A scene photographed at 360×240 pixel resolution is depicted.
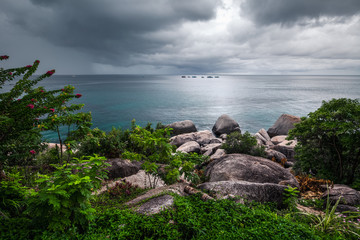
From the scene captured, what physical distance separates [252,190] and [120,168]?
23.7ft

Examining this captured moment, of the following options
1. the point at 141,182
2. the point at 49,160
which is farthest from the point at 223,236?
the point at 49,160

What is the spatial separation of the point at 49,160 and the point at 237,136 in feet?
42.3

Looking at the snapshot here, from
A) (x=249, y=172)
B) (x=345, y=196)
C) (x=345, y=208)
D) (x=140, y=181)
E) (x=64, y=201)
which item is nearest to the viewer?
(x=64, y=201)

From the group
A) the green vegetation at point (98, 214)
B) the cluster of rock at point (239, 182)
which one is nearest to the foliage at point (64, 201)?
the green vegetation at point (98, 214)

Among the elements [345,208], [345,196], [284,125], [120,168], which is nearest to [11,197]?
[120,168]

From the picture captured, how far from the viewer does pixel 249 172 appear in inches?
377

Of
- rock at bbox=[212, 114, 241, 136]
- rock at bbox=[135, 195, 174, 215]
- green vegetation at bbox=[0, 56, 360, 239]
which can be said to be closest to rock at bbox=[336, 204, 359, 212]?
green vegetation at bbox=[0, 56, 360, 239]

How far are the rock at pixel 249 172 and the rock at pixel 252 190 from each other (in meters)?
2.01

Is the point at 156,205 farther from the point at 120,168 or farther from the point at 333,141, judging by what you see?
the point at 333,141

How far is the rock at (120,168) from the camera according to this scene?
10.5 meters

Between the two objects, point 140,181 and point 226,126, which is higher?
point 140,181

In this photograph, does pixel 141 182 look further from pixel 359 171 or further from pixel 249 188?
pixel 359 171

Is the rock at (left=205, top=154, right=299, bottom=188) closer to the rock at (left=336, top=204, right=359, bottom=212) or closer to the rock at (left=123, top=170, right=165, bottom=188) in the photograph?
the rock at (left=336, top=204, right=359, bottom=212)

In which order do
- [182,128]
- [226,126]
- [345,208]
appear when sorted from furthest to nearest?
[226,126] < [182,128] < [345,208]
